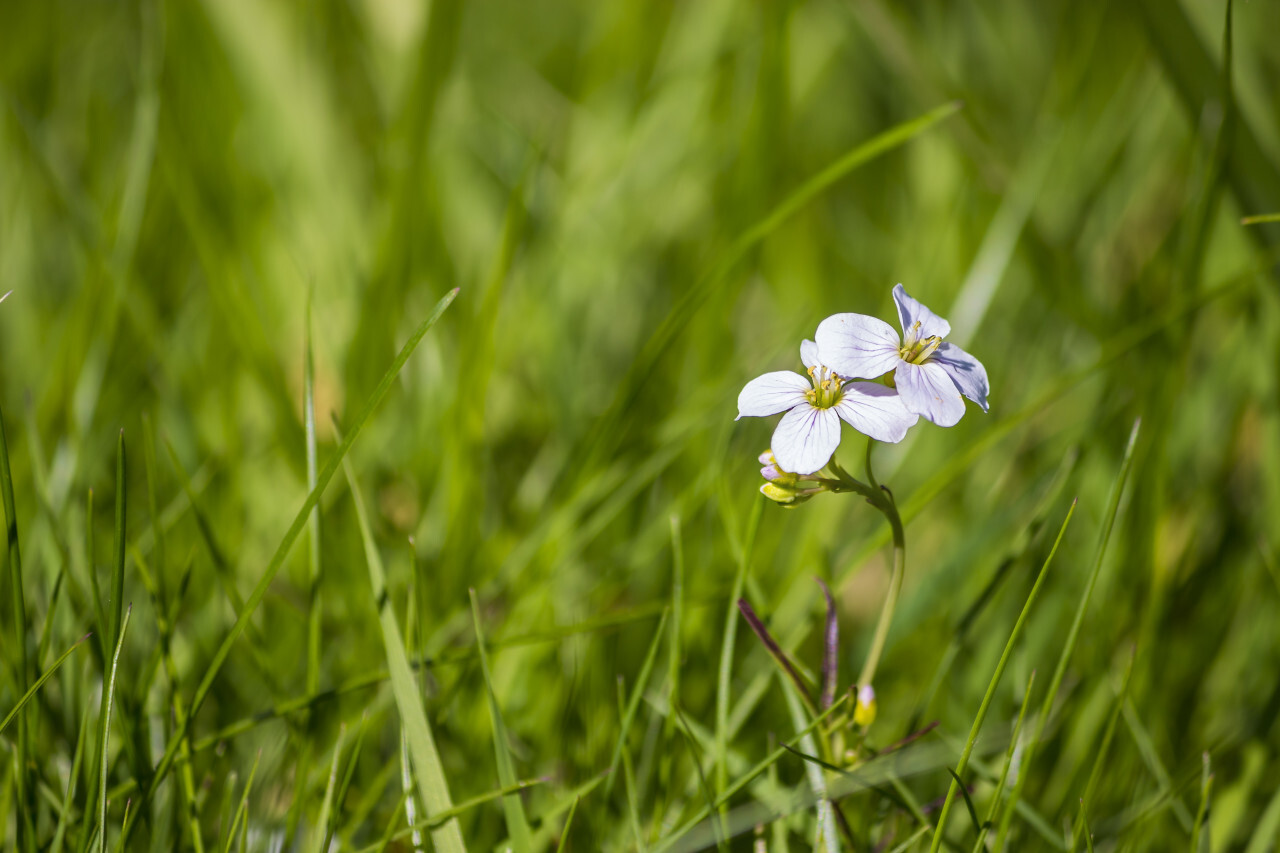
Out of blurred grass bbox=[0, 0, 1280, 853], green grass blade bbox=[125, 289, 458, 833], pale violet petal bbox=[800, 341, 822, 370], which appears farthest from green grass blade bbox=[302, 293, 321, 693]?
pale violet petal bbox=[800, 341, 822, 370]

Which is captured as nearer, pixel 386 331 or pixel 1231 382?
pixel 386 331

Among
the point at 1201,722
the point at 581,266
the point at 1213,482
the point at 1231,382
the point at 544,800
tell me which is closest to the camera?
the point at 544,800

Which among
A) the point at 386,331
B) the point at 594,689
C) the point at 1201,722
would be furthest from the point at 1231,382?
the point at 386,331

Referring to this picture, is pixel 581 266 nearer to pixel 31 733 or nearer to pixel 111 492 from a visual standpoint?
pixel 111 492

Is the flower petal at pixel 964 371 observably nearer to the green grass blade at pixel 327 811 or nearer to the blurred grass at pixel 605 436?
the blurred grass at pixel 605 436

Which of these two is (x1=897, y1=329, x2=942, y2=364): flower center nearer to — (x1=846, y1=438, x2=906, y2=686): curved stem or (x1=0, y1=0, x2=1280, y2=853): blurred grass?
(x1=846, y1=438, x2=906, y2=686): curved stem

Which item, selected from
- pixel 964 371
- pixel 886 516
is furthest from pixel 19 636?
pixel 964 371

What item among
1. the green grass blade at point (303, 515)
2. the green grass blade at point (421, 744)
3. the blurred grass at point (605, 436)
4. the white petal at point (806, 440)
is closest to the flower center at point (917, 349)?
the white petal at point (806, 440)
